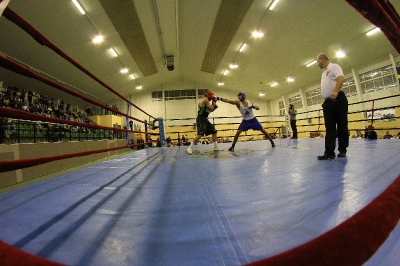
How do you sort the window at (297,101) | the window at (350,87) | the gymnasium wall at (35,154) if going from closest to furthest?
1. the gymnasium wall at (35,154)
2. the window at (350,87)
3. the window at (297,101)

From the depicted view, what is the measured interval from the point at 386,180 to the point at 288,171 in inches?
26.7

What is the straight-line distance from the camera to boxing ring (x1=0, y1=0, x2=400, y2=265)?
0.38 m

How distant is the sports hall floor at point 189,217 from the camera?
74 cm

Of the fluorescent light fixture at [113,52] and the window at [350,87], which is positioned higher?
the fluorescent light fixture at [113,52]

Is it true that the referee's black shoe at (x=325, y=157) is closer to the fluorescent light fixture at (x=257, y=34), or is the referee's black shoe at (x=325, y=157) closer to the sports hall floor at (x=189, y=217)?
the sports hall floor at (x=189, y=217)

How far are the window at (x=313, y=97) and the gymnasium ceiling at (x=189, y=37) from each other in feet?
6.78

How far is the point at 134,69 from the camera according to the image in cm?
1379

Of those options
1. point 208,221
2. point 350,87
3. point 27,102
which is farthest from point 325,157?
point 350,87

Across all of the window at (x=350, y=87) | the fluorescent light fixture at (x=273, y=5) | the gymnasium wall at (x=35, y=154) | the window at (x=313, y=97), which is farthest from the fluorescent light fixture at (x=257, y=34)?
the gymnasium wall at (x=35, y=154)

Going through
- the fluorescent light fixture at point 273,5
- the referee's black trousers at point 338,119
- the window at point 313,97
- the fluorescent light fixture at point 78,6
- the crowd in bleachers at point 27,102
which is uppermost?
the fluorescent light fixture at point 273,5

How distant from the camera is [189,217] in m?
1.01

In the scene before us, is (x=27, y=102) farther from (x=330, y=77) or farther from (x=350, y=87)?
(x=350, y=87)

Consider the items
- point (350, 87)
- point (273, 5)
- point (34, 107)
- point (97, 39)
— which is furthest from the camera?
point (350, 87)

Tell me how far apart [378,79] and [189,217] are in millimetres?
16325
